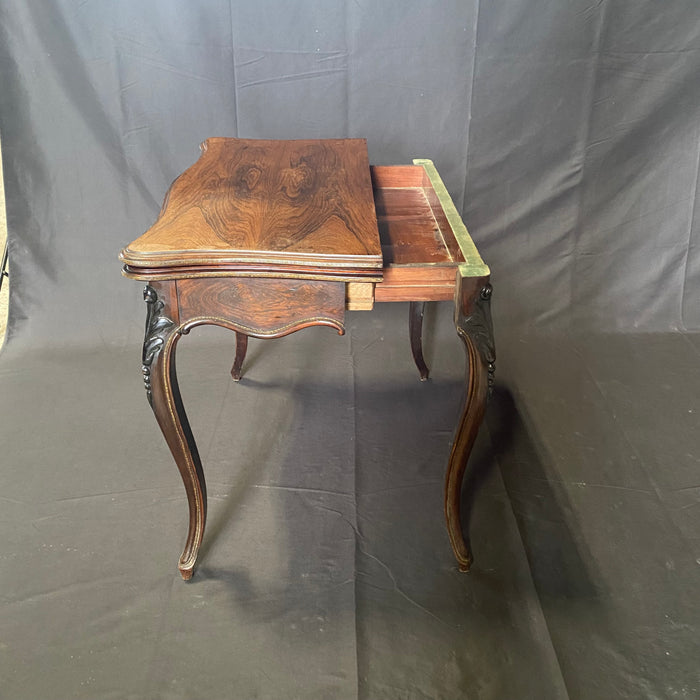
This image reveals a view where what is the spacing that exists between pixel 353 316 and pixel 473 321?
1.04 metres

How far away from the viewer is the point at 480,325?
3.64ft

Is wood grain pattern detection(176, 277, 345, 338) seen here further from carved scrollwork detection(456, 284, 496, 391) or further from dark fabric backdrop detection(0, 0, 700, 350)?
dark fabric backdrop detection(0, 0, 700, 350)

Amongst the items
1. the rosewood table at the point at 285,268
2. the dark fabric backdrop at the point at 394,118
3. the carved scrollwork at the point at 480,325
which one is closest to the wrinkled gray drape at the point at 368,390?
the dark fabric backdrop at the point at 394,118

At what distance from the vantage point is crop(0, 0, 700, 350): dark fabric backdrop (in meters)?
1.76

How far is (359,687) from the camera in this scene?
1112mm

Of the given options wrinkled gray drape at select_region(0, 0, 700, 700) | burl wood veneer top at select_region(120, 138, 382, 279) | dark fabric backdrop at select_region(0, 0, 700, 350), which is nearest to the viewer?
burl wood veneer top at select_region(120, 138, 382, 279)

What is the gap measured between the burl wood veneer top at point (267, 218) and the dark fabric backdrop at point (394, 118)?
0.51 m

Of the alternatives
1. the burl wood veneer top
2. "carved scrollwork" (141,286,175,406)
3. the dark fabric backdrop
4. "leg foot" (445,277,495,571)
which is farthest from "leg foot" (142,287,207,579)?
the dark fabric backdrop

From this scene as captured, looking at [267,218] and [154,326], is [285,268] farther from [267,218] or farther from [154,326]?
[154,326]

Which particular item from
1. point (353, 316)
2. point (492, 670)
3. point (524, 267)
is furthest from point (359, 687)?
point (524, 267)

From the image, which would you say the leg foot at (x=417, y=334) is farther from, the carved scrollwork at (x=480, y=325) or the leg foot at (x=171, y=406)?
the leg foot at (x=171, y=406)

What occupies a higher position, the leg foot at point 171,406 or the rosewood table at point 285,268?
the rosewood table at point 285,268

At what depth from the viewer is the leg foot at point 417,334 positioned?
178cm

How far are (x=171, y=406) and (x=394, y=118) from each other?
1154 mm
